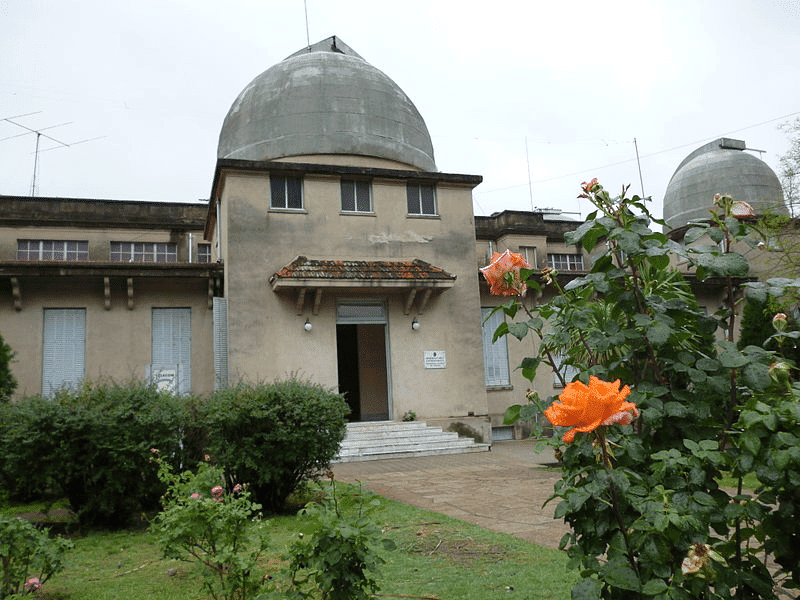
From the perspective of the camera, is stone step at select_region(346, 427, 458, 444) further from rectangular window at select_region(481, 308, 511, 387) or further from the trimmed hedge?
the trimmed hedge

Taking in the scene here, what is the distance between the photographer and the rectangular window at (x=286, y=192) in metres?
16.6

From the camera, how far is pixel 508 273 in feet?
9.88

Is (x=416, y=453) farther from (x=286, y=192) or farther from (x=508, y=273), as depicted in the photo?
(x=508, y=273)

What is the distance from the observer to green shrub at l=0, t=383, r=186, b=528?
6.52m

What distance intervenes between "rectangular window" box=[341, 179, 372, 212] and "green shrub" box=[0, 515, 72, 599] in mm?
13594

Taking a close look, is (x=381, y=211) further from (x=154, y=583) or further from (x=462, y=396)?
(x=154, y=583)

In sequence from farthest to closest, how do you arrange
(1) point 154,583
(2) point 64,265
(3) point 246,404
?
(2) point 64,265 → (3) point 246,404 → (1) point 154,583

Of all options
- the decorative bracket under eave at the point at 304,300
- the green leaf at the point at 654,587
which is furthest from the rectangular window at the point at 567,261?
the green leaf at the point at 654,587

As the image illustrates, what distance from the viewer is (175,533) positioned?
4074 millimetres

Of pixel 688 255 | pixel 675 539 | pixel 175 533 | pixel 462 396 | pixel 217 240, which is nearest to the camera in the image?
pixel 675 539

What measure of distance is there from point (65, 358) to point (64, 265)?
2374mm

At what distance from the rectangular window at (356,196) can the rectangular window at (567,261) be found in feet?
40.3

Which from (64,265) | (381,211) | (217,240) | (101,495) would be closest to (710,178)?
(381,211)

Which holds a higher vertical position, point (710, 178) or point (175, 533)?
point (710, 178)
